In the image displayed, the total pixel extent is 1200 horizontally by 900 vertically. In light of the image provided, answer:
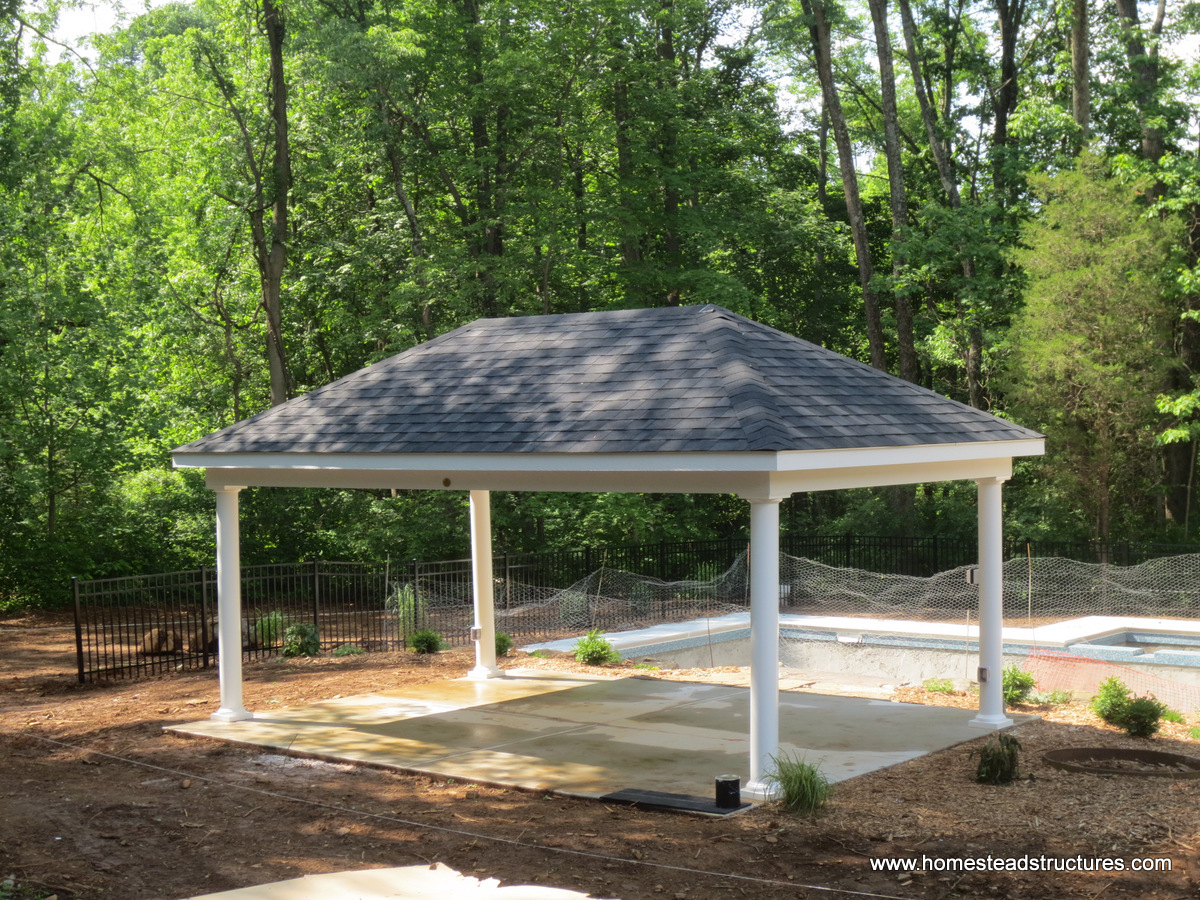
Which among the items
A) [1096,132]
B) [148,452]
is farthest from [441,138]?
[1096,132]

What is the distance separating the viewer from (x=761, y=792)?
29.5 ft

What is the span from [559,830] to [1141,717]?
6183 millimetres

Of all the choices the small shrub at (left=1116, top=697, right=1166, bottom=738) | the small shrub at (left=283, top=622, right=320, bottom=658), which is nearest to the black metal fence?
the small shrub at (left=283, top=622, right=320, bottom=658)

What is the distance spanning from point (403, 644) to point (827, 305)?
60.2 ft

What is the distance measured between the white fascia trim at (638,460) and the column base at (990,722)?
2582 millimetres

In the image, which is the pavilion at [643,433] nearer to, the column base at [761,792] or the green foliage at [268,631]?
the column base at [761,792]

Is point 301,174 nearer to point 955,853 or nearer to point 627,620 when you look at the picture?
point 627,620

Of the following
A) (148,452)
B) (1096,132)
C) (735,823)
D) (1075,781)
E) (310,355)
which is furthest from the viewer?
(310,355)

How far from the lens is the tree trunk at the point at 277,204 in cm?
2528

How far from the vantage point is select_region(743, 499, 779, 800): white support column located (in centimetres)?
905

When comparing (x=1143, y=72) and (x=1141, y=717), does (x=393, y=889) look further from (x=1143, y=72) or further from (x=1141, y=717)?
(x=1143, y=72)

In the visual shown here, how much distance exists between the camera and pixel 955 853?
752 centimetres

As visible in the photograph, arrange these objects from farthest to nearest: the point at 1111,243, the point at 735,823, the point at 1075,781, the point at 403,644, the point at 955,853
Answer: the point at 1111,243 < the point at 403,644 < the point at 1075,781 < the point at 735,823 < the point at 955,853

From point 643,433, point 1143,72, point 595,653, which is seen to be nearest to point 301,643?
point 595,653
